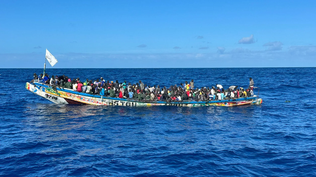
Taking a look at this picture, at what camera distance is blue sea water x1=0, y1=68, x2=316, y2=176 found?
14023 mm

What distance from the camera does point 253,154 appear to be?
16.3 meters

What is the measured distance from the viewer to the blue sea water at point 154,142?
14.0 meters

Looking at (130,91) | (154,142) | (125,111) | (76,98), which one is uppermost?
(130,91)

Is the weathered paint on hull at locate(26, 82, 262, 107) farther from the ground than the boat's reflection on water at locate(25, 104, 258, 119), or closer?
farther from the ground

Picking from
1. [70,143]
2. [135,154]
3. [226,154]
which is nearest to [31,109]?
[70,143]

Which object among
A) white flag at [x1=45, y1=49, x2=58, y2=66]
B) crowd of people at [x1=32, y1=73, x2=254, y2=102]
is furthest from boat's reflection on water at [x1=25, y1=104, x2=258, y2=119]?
white flag at [x1=45, y1=49, x2=58, y2=66]

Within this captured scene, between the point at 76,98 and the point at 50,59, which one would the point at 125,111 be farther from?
the point at 50,59

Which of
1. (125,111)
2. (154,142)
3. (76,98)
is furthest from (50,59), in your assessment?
(154,142)

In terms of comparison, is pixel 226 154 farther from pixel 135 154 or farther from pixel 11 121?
pixel 11 121

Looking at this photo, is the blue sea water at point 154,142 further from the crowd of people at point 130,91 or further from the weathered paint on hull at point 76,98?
the crowd of people at point 130,91

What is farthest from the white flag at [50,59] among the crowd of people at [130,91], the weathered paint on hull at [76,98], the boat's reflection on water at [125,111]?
the boat's reflection on water at [125,111]

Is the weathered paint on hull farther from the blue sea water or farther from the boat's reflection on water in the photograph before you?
the blue sea water

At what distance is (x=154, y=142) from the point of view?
18406mm

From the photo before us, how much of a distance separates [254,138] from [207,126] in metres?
4.43
